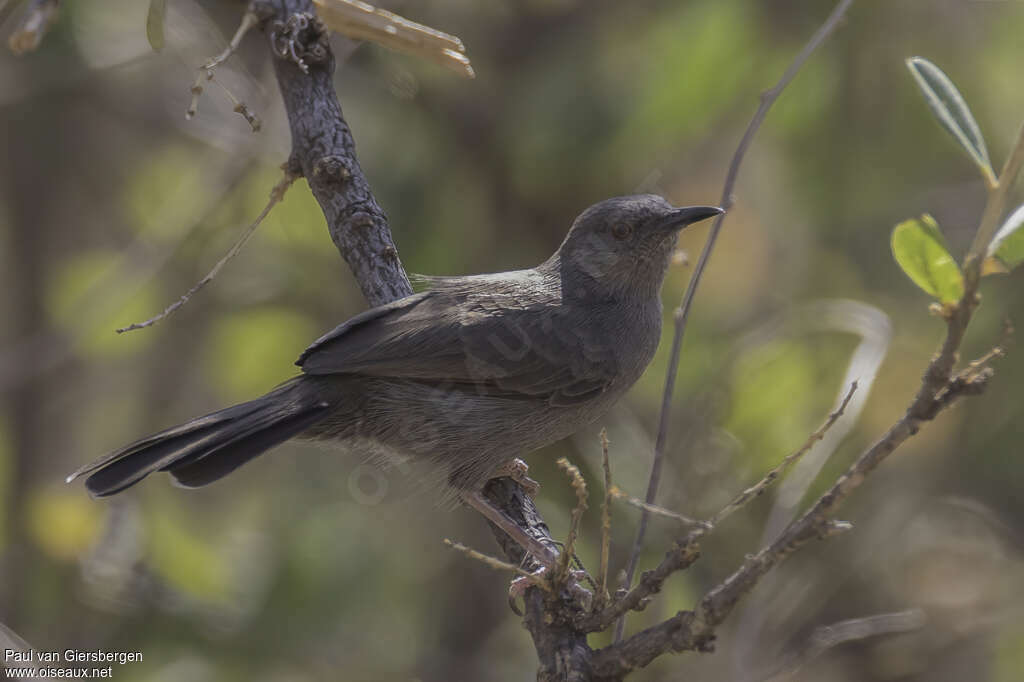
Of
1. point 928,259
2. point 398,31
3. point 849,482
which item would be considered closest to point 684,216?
point 398,31

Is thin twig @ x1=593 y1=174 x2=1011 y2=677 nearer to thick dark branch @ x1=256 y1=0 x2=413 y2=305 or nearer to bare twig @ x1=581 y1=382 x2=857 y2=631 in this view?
bare twig @ x1=581 y1=382 x2=857 y2=631

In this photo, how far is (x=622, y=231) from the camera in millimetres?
3977

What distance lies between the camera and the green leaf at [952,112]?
202 cm

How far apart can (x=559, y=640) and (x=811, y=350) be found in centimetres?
224

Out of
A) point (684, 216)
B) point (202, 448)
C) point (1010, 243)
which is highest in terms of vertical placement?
point (684, 216)

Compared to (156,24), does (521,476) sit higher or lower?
lower

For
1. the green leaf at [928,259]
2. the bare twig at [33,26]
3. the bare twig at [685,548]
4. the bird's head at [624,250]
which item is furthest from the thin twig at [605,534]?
the bird's head at [624,250]

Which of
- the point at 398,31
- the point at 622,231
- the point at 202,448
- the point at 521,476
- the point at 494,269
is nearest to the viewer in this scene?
the point at 202,448

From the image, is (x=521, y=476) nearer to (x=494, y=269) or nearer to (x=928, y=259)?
(x=494, y=269)

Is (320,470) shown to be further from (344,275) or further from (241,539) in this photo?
(344,275)

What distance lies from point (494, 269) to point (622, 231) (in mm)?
1062

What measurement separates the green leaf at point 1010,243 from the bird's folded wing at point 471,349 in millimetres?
1824

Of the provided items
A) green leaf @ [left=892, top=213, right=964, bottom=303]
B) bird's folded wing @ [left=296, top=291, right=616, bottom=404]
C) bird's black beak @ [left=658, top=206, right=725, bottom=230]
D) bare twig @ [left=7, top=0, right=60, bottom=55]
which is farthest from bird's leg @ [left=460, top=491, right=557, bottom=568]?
bare twig @ [left=7, top=0, right=60, bottom=55]

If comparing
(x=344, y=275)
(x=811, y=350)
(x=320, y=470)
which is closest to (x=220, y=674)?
(x=320, y=470)
